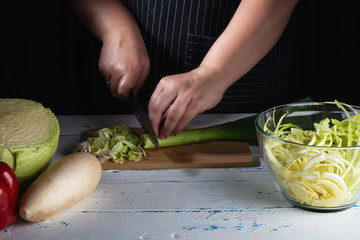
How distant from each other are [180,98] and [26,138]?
44cm

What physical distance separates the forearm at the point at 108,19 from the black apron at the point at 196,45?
3.8 inches

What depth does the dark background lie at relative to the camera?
7.43 feet

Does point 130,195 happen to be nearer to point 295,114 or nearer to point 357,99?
point 295,114

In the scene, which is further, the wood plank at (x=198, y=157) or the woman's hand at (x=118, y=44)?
the woman's hand at (x=118, y=44)

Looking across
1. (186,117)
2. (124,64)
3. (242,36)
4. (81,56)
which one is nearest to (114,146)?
(186,117)

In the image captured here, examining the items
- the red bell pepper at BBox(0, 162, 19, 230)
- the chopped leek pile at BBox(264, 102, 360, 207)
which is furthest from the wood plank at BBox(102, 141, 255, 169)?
the red bell pepper at BBox(0, 162, 19, 230)

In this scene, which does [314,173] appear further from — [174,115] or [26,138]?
[26,138]

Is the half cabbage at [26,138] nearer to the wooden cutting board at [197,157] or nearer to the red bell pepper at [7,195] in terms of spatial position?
the red bell pepper at [7,195]

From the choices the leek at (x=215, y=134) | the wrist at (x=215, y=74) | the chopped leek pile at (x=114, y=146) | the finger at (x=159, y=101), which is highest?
the wrist at (x=215, y=74)

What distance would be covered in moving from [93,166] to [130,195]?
0.39 feet

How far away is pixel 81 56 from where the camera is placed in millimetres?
2305

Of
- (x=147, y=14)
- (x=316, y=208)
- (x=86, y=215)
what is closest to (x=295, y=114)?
(x=316, y=208)

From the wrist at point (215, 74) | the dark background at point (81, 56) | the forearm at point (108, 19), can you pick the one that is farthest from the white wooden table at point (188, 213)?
the dark background at point (81, 56)

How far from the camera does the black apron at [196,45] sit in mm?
1744
